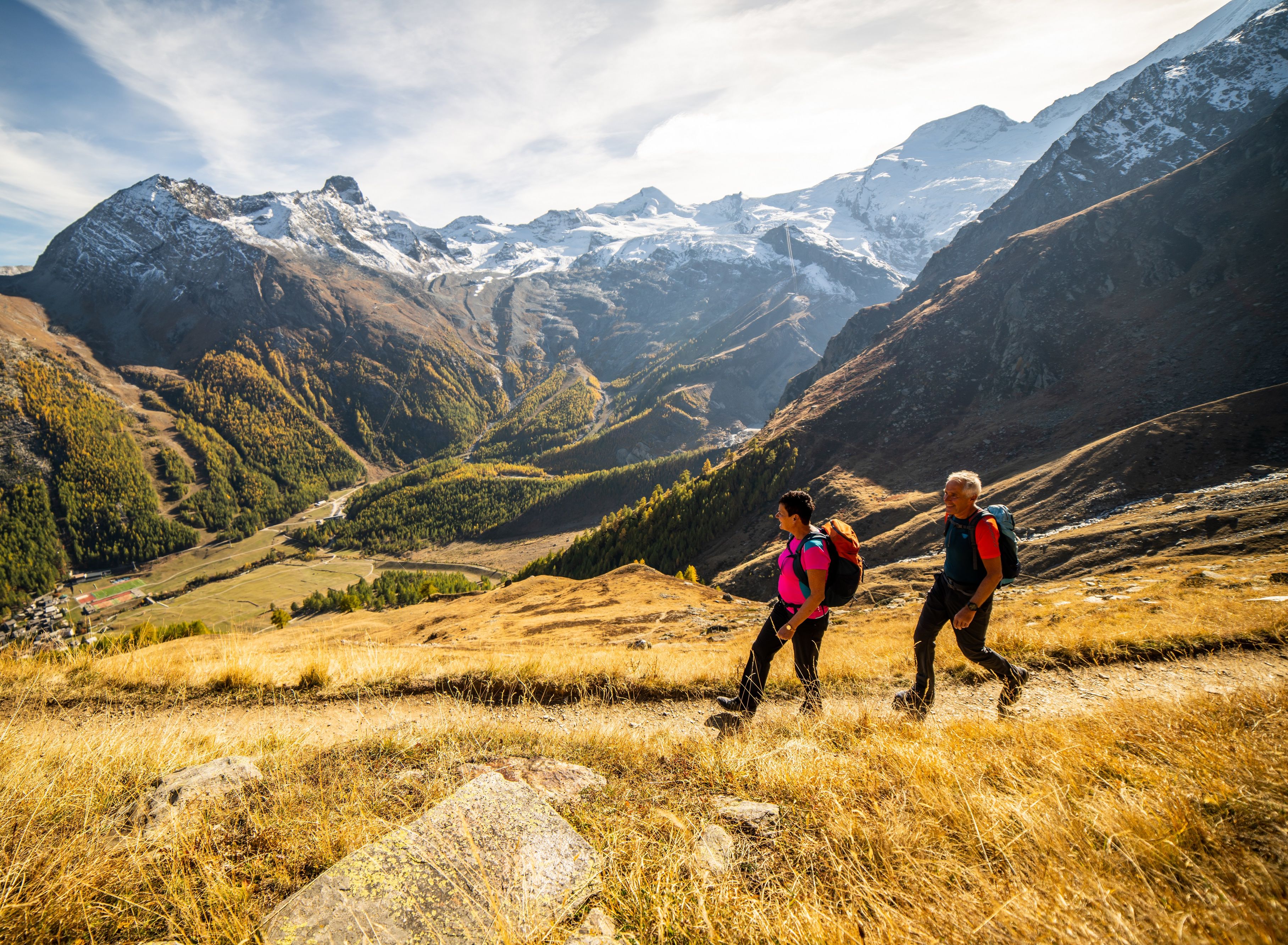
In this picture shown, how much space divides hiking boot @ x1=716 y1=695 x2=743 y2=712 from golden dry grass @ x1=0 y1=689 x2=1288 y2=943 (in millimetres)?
1973

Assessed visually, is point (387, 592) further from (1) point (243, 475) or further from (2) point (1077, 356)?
(1) point (243, 475)

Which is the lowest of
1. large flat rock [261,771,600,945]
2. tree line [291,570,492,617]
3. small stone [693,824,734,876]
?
tree line [291,570,492,617]

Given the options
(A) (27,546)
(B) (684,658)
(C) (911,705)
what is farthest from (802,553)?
(A) (27,546)

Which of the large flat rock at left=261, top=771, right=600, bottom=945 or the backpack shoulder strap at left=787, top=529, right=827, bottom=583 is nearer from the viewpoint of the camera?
the large flat rock at left=261, top=771, right=600, bottom=945

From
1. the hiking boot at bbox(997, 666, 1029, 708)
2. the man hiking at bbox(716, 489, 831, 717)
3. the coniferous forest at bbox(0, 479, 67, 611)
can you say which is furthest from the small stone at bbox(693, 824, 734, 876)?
the coniferous forest at bbox(0, 479, 67, 611)

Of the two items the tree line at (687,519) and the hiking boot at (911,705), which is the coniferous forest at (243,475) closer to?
the tree line at (687,519)

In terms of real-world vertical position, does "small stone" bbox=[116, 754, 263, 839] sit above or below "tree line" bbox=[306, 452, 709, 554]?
above

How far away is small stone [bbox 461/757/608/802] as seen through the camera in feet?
12.8

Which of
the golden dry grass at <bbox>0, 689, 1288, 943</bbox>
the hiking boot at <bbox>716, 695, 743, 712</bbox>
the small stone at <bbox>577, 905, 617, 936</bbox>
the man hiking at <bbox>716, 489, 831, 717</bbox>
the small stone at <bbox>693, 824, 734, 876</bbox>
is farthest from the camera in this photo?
the hiking boot at <bbox>716, 695, 743, 712</bbox>

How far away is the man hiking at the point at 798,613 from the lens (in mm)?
5871

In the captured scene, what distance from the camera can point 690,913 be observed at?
8.20 feet

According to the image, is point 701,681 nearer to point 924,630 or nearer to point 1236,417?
point 924,630

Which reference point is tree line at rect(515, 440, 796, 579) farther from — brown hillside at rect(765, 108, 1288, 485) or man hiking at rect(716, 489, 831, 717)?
man hiking at rect(716, 489, 831, 717)

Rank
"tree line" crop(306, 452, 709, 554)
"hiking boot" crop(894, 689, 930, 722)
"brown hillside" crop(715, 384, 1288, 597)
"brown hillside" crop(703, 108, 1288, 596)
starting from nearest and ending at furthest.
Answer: "hiking boot" crop(894, 689, 930, 722) → "brown hillside" crop(715, 384, 1288, 597) → "brown hillside" crop(703, 108, 1288, 596) → "tree line" crop(306, 452, 709, 554)
